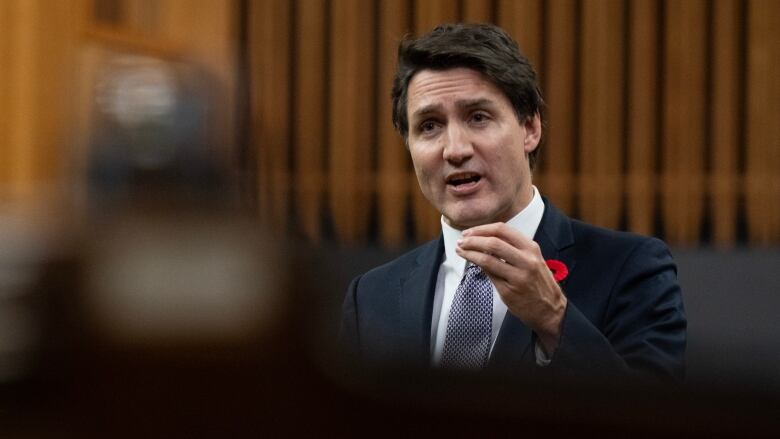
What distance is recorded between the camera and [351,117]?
450 cm

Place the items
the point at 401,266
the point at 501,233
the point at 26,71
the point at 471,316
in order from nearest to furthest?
the point at 26,71, the point at 501,233, the point at 471,316, the point at 401,266

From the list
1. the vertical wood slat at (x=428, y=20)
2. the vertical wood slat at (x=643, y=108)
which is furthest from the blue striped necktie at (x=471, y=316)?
the vertical wood slat at (x=428, y=20)

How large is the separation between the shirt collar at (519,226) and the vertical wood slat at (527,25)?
3012 millimetres

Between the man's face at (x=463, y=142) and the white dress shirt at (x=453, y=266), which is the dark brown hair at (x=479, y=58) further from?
the white dress shirt at (x=453, y=266)

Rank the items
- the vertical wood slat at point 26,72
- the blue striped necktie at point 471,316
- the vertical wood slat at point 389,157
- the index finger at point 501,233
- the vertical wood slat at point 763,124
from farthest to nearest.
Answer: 1. the vertical wood slat at point 389,157
2. the vertical wood slat at point 763,124
3. the blue striped necktie at point 471,316
4. the index finger at point 501,233
5. the vertical wood slat at point 26,72

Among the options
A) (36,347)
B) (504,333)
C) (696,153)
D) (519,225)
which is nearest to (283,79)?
(696,153)

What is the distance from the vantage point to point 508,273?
948 millimetres

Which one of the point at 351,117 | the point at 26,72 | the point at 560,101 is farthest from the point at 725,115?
the point at 26,72

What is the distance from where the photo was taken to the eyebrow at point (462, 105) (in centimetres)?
129

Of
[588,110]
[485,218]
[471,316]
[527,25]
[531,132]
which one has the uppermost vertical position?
[527,25]

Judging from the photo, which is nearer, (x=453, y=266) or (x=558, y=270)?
(x=558, y=270)

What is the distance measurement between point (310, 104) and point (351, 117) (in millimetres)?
189

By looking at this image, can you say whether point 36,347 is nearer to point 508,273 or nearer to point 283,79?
point 508,273

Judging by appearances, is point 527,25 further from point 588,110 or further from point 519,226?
point 519,226
